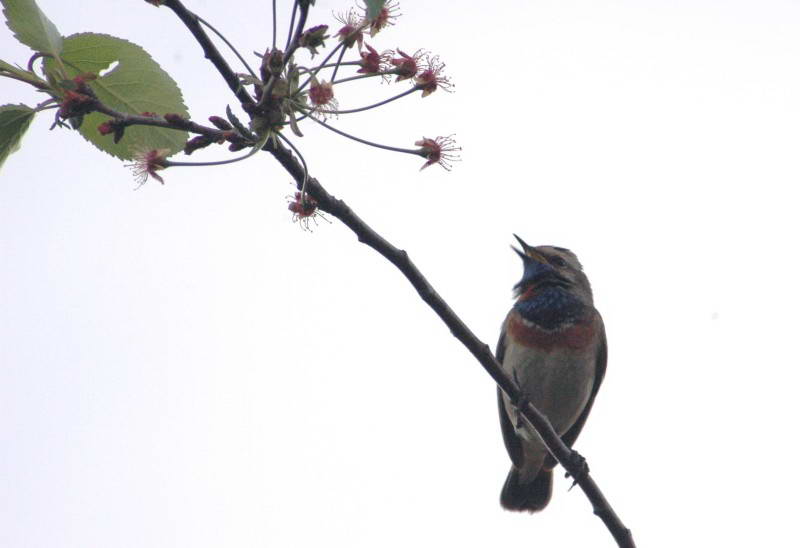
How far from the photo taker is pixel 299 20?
280 cm

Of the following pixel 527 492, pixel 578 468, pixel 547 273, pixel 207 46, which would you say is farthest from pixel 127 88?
pixel 527 492

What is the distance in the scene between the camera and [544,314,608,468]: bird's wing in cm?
912

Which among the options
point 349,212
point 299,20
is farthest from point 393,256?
point 299,20

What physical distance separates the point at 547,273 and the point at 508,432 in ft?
5.50

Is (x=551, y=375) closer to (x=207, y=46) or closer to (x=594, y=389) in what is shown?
(x=594, y=389)

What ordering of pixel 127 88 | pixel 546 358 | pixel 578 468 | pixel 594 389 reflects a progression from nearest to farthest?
pixel 127 88 < pixel 578 468 < pixel 546 358 < pixel 594 389

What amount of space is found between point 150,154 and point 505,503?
7.13 m

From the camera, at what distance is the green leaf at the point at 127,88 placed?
11.3ft

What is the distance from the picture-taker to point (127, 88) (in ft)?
11.7

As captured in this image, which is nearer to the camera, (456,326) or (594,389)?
(456,326)

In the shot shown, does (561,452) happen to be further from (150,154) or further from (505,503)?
(505,503)

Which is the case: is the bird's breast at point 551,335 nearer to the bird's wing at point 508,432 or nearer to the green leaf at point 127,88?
the bird's wing at point 508,432

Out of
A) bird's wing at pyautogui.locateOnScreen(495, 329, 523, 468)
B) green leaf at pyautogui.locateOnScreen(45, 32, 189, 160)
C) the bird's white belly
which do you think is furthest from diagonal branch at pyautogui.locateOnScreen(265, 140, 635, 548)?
bird's wing at pyautogui.locateOnScreen(495, 329, 523, 468)

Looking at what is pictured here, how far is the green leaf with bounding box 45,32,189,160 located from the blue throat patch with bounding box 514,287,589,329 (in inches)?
223
